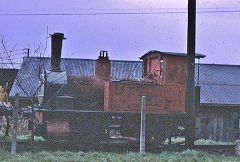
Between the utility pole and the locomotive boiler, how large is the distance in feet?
0.95

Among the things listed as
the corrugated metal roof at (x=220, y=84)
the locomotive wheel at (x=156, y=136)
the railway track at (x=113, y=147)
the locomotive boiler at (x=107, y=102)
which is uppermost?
the corrugated metal roof at (x=220, y=84)

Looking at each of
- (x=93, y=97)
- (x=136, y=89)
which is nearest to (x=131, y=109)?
(x=136, y=89)

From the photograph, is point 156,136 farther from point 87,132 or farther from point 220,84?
point 220,84

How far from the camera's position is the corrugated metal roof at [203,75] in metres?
25.9

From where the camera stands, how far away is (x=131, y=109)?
1317 centimetres

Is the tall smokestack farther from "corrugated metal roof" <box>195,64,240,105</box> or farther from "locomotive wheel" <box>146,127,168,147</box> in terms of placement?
"corrugated metal roof" <box>195,64,240,105</box>

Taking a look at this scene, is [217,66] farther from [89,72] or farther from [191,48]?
[191,48]

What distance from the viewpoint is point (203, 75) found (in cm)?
2886

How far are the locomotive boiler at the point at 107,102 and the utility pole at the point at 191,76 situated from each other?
29 centimetres

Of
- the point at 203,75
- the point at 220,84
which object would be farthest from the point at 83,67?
the point at 220,84

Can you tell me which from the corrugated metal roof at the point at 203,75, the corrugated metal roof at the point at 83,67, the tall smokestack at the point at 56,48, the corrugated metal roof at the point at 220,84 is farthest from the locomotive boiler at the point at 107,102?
the corrugated metal roof at the point at 83,67

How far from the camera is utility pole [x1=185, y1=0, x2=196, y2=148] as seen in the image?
1339cm

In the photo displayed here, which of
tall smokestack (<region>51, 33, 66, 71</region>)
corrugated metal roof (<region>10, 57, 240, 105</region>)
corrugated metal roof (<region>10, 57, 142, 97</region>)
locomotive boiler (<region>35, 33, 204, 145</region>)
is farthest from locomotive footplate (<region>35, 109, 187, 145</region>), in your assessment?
corrugated metal roof (<region>10, 57, 142, 97</region>)

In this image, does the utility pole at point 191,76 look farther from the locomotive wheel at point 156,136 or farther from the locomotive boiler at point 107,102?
the locomotive wheel at point 156,136
